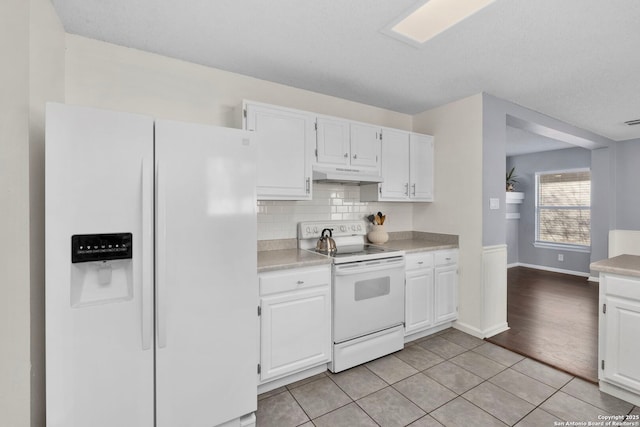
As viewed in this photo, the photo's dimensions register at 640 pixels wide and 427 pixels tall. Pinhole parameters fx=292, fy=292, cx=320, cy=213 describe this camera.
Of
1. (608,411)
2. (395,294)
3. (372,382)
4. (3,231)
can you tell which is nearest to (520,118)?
(395,294)

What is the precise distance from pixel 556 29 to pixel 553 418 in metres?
2.45

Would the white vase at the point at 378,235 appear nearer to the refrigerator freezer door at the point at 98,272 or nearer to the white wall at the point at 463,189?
the white wall at the point at 463,189

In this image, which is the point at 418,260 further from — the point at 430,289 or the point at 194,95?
the point at 194,95

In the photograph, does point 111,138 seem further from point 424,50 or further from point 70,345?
point 424,50

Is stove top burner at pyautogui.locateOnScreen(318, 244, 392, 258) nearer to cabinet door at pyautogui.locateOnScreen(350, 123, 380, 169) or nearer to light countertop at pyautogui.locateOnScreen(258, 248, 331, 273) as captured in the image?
light countertop at pyautogui.locateOnScreen(258, 248, 331, 273)

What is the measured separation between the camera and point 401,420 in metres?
1.81

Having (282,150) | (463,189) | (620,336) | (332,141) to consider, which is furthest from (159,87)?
(620,336)

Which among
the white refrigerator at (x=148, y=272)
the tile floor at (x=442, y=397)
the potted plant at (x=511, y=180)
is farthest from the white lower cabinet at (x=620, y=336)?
the potted plant at (x=511, y=180)

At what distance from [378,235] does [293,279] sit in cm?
135

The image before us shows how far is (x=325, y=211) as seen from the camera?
9.96 ft

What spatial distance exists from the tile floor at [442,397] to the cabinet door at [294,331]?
0.20 m

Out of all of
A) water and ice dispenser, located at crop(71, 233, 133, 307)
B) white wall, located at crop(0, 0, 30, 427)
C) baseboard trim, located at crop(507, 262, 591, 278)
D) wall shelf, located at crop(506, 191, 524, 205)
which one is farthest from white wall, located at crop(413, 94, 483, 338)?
baseboard trim, located at crop(507, 262, 591, 278)

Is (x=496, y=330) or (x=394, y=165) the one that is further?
(x=394, y=165)

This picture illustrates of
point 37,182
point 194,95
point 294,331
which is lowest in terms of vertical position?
point 294,331
